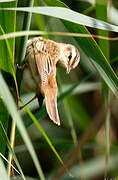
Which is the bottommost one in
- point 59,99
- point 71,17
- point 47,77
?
point 59,99

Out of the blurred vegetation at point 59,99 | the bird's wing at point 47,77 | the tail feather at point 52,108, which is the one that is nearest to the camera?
the blurred vegetation at point 59,99

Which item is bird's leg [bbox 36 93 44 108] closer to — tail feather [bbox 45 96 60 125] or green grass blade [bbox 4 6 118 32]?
tail feather [bbox 45 96 60 125]

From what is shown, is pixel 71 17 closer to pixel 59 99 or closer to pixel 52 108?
pixel 52 108

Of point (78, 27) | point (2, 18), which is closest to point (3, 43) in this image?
point (2, 18)

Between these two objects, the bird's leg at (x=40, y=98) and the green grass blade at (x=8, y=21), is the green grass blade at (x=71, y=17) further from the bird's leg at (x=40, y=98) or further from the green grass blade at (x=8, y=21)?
the bird's leg at (x=40, y=98)

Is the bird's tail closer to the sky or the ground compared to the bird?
closer to the ground

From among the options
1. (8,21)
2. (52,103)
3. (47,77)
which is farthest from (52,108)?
(8,21)

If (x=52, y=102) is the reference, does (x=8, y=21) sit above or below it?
above

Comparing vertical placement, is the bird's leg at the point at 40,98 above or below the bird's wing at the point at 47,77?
below

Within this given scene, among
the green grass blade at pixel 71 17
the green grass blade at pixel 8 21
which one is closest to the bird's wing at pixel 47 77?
the green grass blade at pixel 8 21

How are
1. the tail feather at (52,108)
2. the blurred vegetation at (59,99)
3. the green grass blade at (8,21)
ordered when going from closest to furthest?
1. the blurred vegetation at (59,99)
2. the green grass blade at (8,21)
3. the tail feather at (52,108)

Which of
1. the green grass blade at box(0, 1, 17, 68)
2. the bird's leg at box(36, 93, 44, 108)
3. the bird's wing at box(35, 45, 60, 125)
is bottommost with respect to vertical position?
the bird's leg at box(36, 93, 44, 108)

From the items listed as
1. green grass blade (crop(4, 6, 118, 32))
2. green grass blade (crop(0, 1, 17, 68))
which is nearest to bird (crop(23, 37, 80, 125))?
green grass blade (crop(0, 1, 17, 68))

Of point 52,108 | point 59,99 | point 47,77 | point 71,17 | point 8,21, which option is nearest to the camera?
point 71,17
